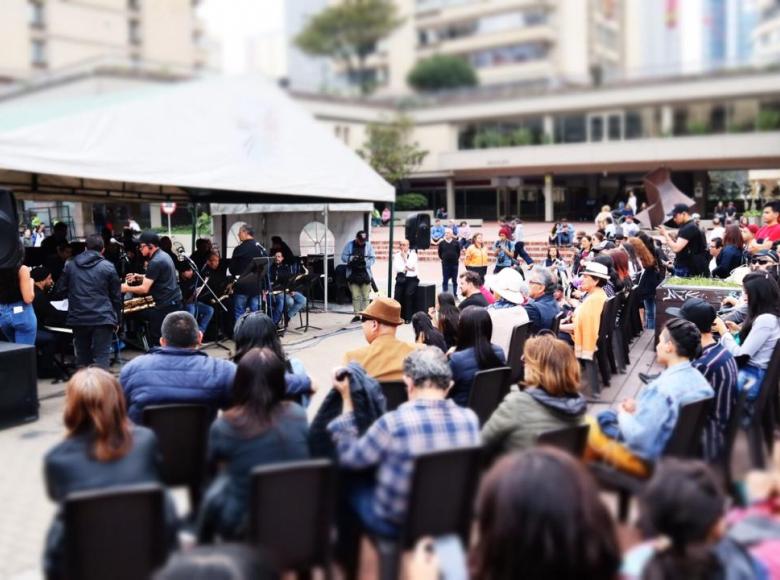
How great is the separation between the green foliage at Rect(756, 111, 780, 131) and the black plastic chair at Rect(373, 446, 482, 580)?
44.7 m

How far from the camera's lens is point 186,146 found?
8750 millimetres

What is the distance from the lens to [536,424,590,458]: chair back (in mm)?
3527

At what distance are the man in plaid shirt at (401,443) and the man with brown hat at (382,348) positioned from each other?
1.38 meters

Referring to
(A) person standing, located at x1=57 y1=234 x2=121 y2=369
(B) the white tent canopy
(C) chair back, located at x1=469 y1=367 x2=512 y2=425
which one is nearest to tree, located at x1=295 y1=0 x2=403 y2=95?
(B) the white tent canopy

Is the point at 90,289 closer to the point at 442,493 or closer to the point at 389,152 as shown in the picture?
the point at 442,493

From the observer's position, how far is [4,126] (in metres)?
7.78

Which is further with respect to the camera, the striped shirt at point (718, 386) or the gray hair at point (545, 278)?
the gray hair at point (545, 278)

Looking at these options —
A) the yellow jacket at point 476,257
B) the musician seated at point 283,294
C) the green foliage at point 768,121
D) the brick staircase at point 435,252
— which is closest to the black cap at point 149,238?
the musician seated at point 283,294

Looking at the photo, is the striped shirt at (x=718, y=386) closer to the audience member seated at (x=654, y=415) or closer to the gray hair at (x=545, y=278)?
the audience member seated at (x=654, y=415)

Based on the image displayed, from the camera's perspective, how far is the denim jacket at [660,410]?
3.91 m

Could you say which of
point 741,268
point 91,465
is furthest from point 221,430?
point 741,268

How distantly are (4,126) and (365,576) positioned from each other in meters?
6.48

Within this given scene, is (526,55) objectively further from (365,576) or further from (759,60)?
(365,576)

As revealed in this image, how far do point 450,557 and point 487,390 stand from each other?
78.3 inches
